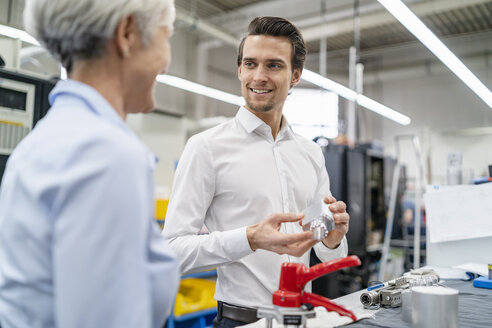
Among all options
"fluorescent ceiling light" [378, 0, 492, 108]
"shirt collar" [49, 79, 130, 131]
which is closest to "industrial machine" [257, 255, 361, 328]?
"shirt collar" [49, 79, 130, 131]

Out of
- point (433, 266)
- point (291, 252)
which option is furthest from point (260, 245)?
point (433, 266)

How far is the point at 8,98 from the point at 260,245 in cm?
196

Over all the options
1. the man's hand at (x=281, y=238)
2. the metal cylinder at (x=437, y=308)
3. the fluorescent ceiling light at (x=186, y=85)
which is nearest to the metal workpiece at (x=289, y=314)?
the man's hand at (x=281, y=238)

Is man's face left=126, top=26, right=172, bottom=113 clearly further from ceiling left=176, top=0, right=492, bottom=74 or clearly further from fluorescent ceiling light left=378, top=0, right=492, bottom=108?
ceiling left=176, top=0, right=492, bottom=74

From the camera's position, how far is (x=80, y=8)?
641 millimetres

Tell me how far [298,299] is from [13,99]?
217 centimetres

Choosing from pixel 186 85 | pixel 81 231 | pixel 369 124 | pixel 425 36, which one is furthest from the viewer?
pixel 369 124

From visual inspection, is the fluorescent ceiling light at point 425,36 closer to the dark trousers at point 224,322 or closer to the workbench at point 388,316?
the workbench at point 388,316

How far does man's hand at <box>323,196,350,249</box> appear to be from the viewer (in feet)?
3.86

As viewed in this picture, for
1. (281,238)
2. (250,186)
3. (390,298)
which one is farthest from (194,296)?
(281,238)

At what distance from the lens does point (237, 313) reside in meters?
1.33

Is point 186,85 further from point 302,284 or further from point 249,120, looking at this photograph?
point 302,284

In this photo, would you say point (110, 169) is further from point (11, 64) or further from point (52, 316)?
point (11, 64)

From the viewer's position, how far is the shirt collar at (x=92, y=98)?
653mm
